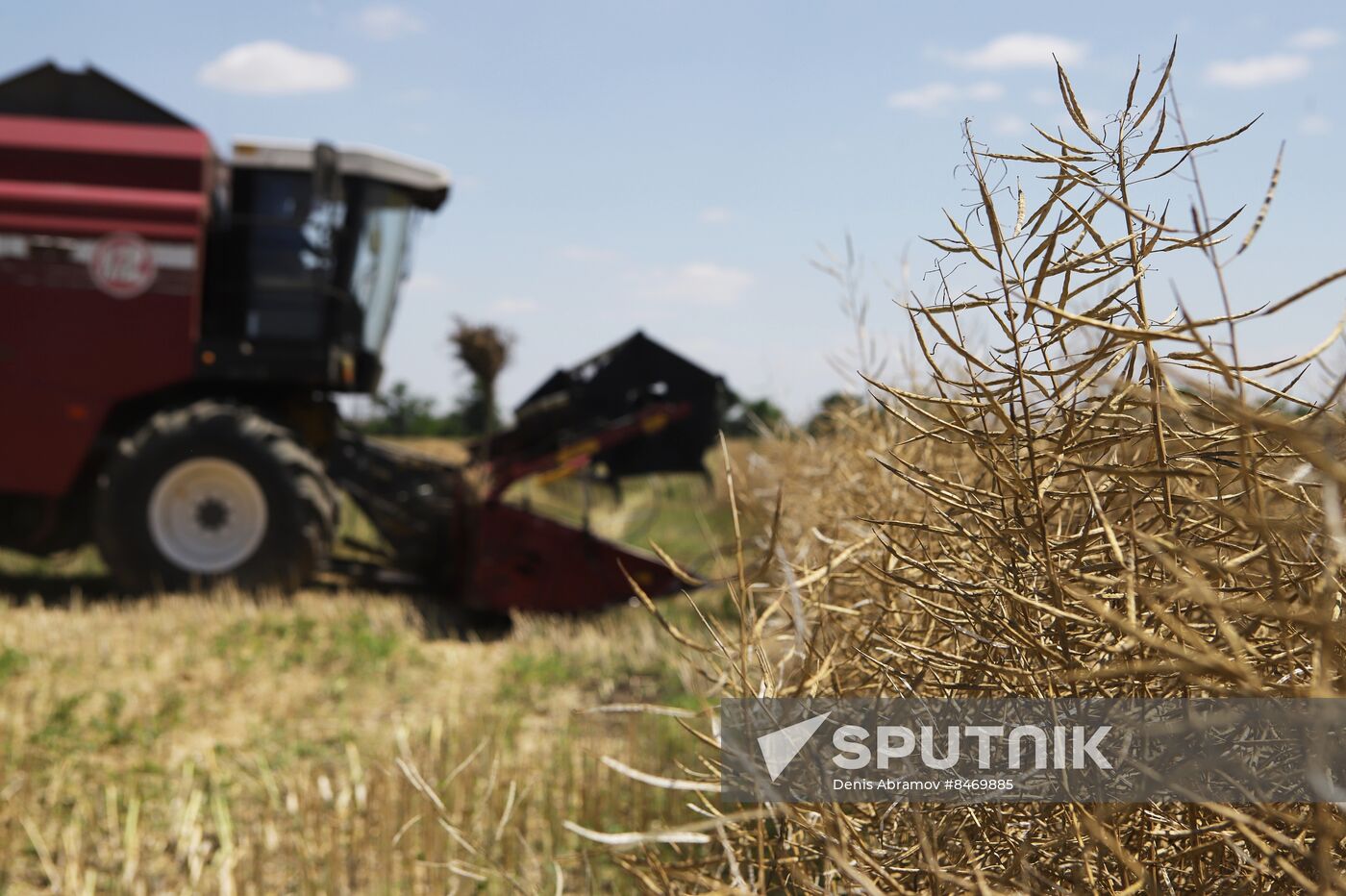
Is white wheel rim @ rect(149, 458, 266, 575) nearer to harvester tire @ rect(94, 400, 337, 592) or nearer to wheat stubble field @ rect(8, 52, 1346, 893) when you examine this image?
harvester tire @ rect(94, 400, 337, 592)

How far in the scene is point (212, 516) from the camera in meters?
6.75

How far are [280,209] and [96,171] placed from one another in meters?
1.13

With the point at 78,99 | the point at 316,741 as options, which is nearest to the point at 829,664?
the point at 316,741

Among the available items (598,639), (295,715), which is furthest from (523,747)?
(598,639)

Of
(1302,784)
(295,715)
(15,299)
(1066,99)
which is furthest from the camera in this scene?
(15,299)

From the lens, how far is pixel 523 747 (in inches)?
168

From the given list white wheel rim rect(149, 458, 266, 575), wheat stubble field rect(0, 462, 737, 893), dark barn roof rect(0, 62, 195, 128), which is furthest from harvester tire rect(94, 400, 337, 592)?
dark barn roof rect(0, 62, 195, 128)

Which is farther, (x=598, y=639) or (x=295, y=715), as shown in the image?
(x=598, y=639)

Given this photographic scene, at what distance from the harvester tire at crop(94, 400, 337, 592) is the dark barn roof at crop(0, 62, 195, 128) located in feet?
6.77

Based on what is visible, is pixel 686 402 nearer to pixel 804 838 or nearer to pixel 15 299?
pixel 15 299

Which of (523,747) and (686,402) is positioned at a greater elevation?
(686,402)

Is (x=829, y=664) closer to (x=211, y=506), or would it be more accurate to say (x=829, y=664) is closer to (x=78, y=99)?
(x=211, y=506)

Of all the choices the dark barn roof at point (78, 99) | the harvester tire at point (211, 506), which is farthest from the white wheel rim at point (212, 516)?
the dark barn roof at point (78, 99)

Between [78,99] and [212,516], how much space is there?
2.95m
